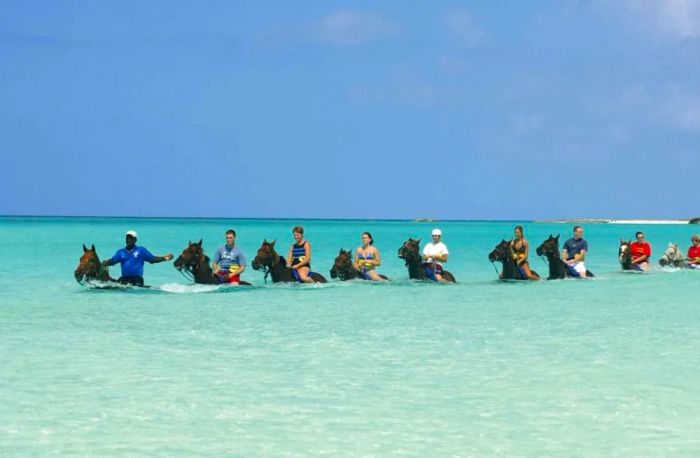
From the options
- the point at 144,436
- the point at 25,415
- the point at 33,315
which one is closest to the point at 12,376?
the point at 25,415

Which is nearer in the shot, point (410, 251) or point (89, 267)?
point (89, 267)

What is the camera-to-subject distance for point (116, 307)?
773 inches

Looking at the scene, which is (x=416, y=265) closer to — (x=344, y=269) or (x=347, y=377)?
(x=344, y=269)

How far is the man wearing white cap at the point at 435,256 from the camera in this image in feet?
83.5

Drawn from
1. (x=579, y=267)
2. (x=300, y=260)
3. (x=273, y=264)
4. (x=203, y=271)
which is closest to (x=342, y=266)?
(x=300, y=260)

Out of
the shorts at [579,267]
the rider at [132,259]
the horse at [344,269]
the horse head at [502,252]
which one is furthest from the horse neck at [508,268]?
the rider at [132,259]

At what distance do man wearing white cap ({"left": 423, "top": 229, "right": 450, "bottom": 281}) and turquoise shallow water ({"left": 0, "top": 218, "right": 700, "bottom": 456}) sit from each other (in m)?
4.03

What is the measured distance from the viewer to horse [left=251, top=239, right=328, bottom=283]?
23141 millimetres

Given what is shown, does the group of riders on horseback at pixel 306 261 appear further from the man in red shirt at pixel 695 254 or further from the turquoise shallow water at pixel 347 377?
the man in red shirt at pixel 695 254

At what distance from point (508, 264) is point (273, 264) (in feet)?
23.2

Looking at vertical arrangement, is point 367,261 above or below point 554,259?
below

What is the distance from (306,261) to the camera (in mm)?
24250

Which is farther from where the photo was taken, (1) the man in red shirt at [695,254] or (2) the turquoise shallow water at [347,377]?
(1) the man in red shirt at [695,254]

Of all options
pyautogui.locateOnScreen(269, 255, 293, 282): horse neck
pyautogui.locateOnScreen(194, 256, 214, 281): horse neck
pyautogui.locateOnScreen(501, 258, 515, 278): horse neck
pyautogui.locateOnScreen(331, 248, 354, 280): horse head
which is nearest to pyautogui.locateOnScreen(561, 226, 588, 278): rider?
pyautogui.locateOnScreen(501, 258, 515, 278): horse neck
